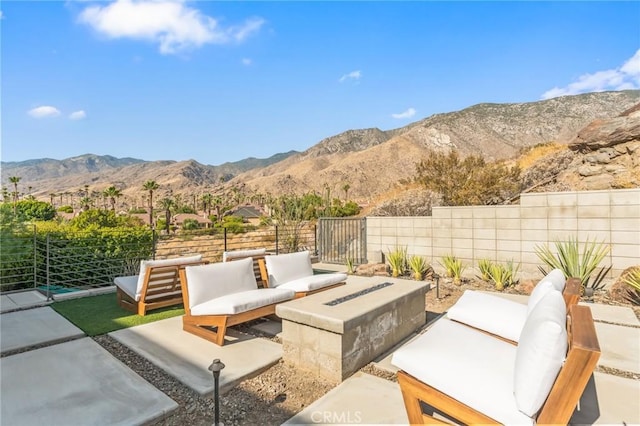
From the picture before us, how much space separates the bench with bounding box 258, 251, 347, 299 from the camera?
4219mm

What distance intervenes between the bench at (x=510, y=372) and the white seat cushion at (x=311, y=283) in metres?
2.09

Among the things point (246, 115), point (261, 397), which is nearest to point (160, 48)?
point (261, 397)

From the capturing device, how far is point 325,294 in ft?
11.7

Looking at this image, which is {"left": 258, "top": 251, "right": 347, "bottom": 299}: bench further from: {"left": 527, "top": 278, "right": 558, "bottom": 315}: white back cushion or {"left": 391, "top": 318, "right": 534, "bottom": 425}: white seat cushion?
{"left": 527, "top": 278, "right": 558, "bottom": 315}: white back cushion

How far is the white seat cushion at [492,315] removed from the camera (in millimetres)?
2648

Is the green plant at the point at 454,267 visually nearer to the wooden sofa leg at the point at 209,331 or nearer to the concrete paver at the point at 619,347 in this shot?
the concrete paver at the point at 619,347

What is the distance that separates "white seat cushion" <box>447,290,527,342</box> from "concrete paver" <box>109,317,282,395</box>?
1717 mm

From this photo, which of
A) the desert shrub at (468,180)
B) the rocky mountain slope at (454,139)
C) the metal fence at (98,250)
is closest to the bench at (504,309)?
the metal fence at (98,250)

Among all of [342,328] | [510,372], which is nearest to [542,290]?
[510,372]

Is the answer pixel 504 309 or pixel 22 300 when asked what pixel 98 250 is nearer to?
pixel 22 300

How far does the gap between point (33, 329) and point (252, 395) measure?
3.17 meters

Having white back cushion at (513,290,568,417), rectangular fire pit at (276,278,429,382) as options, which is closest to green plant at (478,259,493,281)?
rectangular fire pit at (276,278,429,382)

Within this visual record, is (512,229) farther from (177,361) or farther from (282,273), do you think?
(177,361)

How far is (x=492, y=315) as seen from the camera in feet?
9.19
